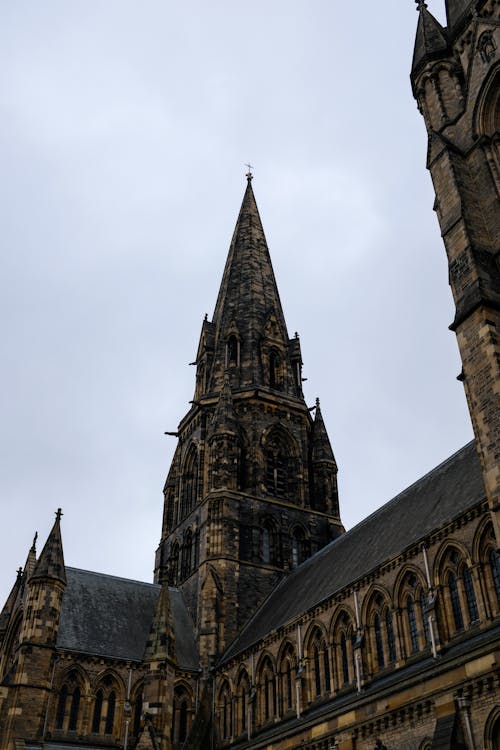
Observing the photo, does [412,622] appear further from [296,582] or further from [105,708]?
[105,708]

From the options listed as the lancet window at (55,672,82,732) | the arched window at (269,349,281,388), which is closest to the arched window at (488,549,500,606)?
the lancet window at (55,672,82,732)

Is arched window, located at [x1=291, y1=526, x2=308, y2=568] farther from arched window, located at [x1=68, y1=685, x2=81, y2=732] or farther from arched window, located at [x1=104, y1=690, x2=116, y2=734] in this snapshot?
arched window, located at [x1=68, y1=685, x2=81, y2=732]

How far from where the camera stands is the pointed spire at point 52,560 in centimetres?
3075

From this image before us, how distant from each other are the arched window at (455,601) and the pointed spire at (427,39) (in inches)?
632

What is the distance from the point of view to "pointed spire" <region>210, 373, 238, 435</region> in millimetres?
38531

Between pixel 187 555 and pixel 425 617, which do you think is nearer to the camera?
pixel 425 617

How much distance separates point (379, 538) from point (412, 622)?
5127 millimetres

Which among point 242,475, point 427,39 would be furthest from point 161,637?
point 427,39

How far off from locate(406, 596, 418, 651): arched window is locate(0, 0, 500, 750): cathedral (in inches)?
2.0

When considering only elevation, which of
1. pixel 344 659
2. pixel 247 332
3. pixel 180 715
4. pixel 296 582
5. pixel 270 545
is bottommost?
pixel 344 659

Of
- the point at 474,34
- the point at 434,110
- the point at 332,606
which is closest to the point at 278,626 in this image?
the point at 332,606

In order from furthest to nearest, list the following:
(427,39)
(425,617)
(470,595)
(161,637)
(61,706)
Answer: (61,706)
(161,637)
(427,39)
(425,617)
(470,595)

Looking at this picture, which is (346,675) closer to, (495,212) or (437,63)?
(495,212)

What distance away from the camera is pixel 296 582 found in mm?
32094
